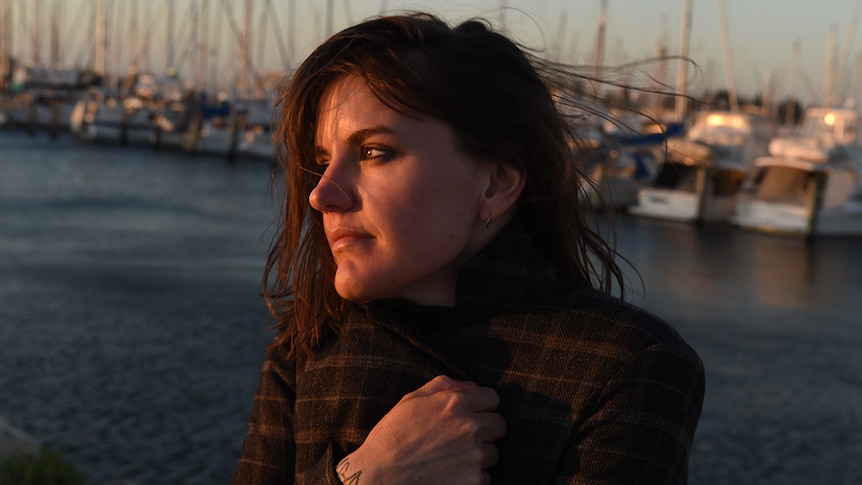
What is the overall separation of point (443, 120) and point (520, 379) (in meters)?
0.38

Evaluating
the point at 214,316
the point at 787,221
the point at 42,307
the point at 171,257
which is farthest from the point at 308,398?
the point at 787,221

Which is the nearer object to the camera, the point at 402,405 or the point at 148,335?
the point at 402,405

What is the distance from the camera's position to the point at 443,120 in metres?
1.53

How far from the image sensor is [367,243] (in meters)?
1.57

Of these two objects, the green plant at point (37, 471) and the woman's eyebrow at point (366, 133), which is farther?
the green plant at point (37, 471)

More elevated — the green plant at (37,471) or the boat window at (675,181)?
the green plant at (37,471)

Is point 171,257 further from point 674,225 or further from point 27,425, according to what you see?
point 674,225

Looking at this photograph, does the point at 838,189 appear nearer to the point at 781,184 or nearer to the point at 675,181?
the point at 781,184

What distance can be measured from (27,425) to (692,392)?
28.7 ft

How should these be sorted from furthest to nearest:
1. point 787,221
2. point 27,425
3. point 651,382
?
point 787,221 → point 27,425 → point 651,382

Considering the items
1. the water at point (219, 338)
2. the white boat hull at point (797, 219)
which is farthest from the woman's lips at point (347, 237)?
→ the white boat hull at point (797, 219)

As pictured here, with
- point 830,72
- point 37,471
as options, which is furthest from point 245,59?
point 37,471

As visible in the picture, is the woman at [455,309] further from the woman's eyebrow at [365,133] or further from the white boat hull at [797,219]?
the white boat hull at [797,219]

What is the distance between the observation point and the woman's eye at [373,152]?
1.55 meters
